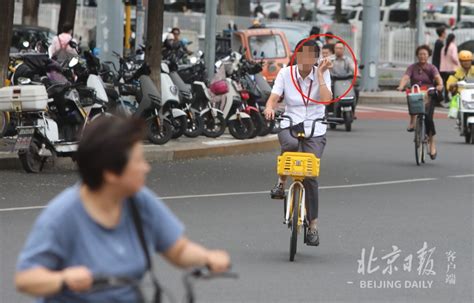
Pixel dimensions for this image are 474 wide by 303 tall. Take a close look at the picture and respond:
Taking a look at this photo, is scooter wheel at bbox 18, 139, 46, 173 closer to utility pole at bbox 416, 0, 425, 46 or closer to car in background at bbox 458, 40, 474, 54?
utility pole at bbox 416, 0, 425, 46

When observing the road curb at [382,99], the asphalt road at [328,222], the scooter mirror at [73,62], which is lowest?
the asphalt road at [328,222]

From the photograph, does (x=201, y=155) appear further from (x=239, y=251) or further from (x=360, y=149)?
(x=239, y=251)

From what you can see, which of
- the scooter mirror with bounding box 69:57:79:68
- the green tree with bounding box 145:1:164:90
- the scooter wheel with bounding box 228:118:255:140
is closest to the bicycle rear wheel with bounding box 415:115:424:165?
the scooter wheel with bounding box 228:118:255:140

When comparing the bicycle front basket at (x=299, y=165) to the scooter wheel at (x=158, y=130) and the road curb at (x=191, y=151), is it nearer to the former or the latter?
the road curb at (x=191, y=151)

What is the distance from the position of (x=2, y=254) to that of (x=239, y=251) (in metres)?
1.88

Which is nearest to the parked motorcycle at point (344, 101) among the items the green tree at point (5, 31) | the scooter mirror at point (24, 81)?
the green tree at point (5, 31)

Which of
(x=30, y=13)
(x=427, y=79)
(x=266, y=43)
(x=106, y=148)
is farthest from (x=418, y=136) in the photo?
(x=30, y=13)

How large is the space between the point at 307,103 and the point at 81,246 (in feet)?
21.4

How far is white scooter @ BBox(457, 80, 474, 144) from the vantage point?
22.0 m

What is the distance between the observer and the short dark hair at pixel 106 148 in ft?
14.2

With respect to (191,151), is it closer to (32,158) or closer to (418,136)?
(418,136)

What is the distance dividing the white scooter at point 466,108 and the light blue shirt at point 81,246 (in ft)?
58.2

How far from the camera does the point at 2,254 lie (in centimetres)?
1040

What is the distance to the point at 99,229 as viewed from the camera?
4434mm
